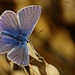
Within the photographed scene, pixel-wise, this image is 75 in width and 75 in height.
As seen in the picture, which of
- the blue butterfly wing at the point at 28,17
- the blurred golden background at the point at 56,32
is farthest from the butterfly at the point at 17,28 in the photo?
the blurred golden background at the point at 56,32

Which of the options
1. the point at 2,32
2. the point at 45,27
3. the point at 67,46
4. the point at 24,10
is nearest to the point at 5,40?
the point at 2,32

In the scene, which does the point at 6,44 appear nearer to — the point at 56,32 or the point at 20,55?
the point at 20,55

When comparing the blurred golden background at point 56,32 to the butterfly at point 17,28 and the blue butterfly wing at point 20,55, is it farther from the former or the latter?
the blue butterfly wing at point 20,55

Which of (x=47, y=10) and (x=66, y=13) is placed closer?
(x=47, y=10)

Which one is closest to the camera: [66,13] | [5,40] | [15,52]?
[15,52]

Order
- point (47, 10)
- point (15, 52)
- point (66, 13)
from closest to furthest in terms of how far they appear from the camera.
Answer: point (15, 52) → point (47, 10) → point (66, 13)

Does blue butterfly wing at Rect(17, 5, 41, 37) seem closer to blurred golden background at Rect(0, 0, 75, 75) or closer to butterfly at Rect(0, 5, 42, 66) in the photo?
butterfly at Rect(0, 5, 42, 66)

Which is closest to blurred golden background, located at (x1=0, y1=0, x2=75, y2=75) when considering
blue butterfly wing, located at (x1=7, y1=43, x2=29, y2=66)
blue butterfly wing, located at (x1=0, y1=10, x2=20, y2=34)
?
blue butterfly wing, located at (x1=0, y1=10, x2=20, y2=34)

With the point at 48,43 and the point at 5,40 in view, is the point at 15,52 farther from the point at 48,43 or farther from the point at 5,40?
the point at 48,43
